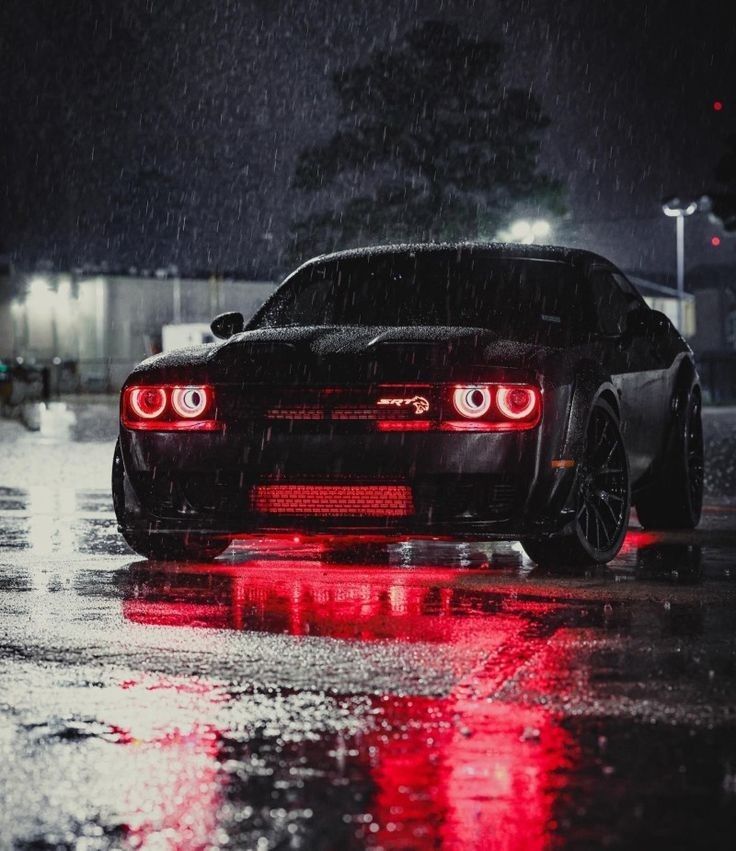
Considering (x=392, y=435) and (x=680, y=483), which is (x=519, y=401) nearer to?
(x=392, y=435)

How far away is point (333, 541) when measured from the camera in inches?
351

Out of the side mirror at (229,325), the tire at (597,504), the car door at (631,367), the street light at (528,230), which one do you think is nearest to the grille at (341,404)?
the tire at (597,504)

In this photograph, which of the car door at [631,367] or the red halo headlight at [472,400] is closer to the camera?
the red halo headlight at [472,400]

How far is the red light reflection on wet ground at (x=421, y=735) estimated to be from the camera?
357cm

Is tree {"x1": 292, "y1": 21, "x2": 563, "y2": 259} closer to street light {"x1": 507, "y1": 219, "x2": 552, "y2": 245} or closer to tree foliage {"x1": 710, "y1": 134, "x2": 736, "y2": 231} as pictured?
street light {"x1": 507, "y1": 219, "x2": 552, "y2": 245}

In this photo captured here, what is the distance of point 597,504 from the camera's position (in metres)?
7.83

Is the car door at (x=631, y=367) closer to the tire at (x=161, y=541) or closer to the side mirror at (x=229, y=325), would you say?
the side mirror at (x=229, y=325)

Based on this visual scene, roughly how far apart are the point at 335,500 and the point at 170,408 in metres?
0.82

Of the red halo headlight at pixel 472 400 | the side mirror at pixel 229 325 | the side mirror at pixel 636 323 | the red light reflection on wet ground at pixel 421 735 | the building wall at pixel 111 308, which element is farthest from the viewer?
the building wall at pixel 111 308

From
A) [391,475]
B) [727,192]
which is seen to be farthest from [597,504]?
[727,192]

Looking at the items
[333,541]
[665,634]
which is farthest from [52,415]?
[665,634]

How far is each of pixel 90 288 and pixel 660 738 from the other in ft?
255

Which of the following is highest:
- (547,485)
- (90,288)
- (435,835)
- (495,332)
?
(90,288)

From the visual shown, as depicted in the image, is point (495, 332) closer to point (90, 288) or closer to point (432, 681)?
point (432, 681)
